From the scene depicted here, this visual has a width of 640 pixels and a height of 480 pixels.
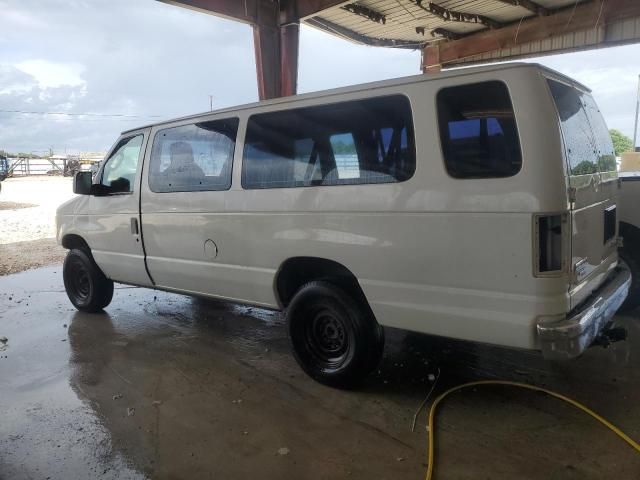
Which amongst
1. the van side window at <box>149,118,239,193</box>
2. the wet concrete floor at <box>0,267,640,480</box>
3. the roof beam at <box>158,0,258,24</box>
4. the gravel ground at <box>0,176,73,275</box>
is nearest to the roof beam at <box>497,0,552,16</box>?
the roof beam at <box>158,0,258,24</box>

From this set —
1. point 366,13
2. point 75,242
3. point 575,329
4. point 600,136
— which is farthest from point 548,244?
point 366,13

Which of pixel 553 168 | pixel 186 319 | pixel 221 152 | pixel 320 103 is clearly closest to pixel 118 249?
pixel 186 319

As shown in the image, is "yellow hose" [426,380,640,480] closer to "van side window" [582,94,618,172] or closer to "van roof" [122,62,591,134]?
"van side window" [582,94,618,172]

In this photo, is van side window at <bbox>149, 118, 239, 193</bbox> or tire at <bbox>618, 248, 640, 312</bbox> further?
tire at <bbox>618, 248, 640, 312</bbox>

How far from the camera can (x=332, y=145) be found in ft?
11.0

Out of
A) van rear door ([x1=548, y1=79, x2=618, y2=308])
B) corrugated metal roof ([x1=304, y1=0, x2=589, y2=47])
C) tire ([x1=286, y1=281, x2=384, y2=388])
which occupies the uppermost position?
corrugated metal roof ([x1=304, y1=0, x2=589, y2=47])

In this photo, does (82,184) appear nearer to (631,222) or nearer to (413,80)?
(413,80)

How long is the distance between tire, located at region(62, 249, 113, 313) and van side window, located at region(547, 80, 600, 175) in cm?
483

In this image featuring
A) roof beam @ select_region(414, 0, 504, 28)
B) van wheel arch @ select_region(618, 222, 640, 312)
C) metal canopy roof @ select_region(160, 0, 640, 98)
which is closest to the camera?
van wheel arch @ select_region(618, 222, 640, 312)

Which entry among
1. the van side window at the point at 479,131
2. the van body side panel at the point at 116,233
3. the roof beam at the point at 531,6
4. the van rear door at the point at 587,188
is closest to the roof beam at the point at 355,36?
the roof beam at the point at 531,6

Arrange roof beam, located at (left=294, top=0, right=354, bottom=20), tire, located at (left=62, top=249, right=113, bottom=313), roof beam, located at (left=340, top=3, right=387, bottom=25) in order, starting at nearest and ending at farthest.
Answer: tire, located at (left=62, top=249, right=113, bottom=313) → roof beam, located at (left=294, top=0, right=354, bottom=20) → roof beam, located at (left=340, top=3, right=387, bottom=25)

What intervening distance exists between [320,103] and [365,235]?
1.03 meters

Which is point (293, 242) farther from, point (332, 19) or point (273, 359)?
point (332, 19)

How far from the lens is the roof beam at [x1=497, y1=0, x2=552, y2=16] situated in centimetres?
898
